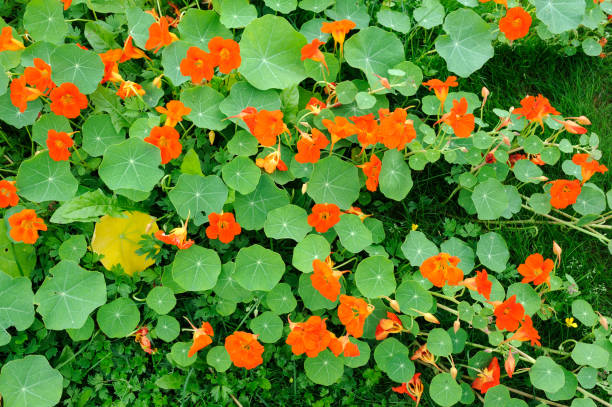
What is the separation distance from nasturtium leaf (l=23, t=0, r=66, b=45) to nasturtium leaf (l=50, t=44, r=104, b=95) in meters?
0.27

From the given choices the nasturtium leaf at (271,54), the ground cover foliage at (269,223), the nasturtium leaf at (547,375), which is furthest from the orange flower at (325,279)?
the nasturtium leaf at (547,375)

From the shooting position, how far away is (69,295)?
2363 mm

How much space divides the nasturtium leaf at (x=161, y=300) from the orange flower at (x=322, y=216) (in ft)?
2.62

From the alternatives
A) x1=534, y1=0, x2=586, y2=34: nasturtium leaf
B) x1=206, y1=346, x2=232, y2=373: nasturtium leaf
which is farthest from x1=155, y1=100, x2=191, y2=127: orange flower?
x1=534, y1=0, x2=586, y2=34: nasturtium leaf

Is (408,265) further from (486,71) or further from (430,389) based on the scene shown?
(486,71)

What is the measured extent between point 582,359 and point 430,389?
0.80 meters

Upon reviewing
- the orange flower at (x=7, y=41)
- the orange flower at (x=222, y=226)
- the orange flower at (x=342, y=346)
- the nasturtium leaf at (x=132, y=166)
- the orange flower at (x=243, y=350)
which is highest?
the orange flower at (x=7, y=41)

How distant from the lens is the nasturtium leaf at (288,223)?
2.43m

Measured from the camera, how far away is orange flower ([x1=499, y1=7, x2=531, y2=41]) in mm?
2604

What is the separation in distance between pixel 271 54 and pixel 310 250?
1.06m

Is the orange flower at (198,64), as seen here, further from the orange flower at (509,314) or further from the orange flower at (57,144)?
the orange flower at (509,314)

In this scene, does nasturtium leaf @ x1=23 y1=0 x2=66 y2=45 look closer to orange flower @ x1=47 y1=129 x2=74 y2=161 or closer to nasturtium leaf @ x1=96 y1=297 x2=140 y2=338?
orange flower @ x1=47 y1=129 x2=74 y2=161

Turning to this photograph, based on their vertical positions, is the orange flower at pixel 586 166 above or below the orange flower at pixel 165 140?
below

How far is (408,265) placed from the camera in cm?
263
